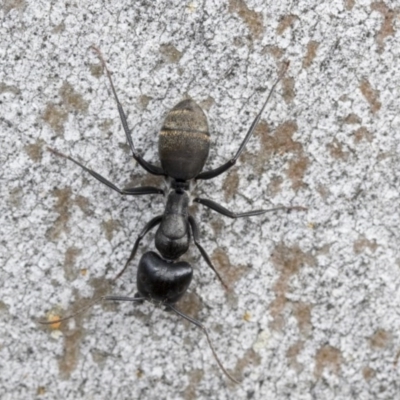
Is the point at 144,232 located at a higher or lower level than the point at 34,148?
lower

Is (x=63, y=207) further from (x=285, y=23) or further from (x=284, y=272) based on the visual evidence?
(x=285, y=23)

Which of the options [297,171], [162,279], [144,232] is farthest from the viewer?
[297,171]

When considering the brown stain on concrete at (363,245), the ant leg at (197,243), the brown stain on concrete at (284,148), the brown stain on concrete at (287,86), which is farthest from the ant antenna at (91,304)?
the brown stain on concrete at (287,86)

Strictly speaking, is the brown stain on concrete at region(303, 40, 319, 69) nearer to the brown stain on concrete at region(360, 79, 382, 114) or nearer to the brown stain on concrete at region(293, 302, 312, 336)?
the brown stain on concrete at region(360, 79, 382, 114)

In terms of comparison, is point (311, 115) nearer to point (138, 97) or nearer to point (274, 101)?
point (274, 101)

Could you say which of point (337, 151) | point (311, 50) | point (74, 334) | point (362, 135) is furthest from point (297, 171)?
point (74, 334)

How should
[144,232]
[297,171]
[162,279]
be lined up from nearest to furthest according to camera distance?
[162,279], [144,232], [297,171]

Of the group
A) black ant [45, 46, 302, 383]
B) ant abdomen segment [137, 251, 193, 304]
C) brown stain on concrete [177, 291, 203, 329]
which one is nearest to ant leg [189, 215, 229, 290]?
black ant [45, 46, 302, 383]
